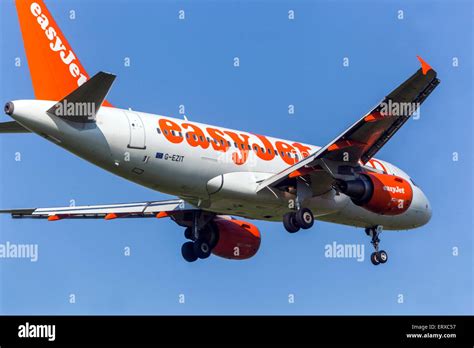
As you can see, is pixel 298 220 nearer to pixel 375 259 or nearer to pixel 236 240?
pixel 375 259

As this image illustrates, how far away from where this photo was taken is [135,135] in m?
31.6

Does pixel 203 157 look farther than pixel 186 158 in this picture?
Yes

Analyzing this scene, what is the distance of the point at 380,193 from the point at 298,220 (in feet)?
11.0

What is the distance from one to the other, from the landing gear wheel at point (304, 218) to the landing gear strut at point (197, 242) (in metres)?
5.56

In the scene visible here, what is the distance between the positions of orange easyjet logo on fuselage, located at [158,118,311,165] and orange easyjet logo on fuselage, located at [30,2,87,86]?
332 cm

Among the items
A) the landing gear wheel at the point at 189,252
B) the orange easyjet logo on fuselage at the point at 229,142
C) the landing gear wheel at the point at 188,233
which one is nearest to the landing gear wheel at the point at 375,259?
the orange easyjet logo on fuselage at the point at 229,142

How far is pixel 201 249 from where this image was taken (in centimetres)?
3847

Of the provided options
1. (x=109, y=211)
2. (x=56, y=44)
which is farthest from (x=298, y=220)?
(x=56, y=44)

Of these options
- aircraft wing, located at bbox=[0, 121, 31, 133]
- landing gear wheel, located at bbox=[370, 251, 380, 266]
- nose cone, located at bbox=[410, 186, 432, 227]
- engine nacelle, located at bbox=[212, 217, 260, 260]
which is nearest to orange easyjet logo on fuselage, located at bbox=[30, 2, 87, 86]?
aircraft wing, located at bbox=[0, 121, 31, 133]

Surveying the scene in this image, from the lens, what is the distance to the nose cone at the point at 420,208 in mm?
39781

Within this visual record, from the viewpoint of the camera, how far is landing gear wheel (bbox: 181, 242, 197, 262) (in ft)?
126

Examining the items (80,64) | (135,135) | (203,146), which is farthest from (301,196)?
(80,64)

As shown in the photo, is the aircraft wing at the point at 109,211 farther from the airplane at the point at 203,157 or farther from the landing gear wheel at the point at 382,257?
the landing gear wheel at the point at 382,257

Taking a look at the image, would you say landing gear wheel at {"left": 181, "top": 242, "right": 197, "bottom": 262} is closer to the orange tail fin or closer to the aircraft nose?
the orange tail fin
